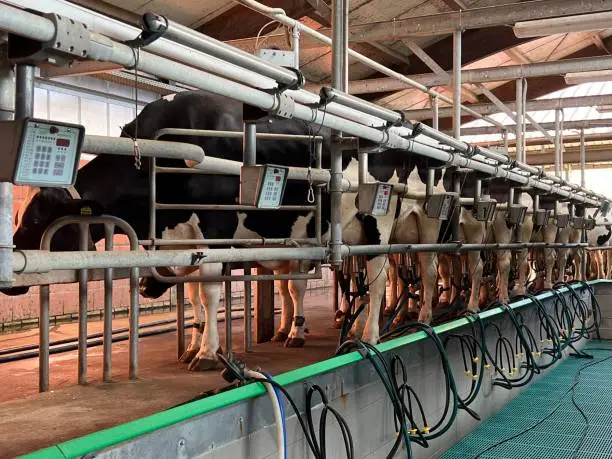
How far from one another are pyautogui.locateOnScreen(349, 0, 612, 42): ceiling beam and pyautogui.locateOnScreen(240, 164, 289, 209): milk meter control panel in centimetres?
499

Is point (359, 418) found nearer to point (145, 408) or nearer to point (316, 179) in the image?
point (145, 408)

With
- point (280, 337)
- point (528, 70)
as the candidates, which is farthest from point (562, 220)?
point (280, 337)

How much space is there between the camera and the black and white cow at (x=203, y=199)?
14.7ft

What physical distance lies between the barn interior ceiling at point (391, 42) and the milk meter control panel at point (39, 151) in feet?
9.06

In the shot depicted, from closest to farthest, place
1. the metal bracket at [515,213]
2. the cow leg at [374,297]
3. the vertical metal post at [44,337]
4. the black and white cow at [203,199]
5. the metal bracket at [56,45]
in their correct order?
the metal bracket at [56,45], the vertical metal post at [44,337], the black and white cow at [203,199], the cow leg at [374,297], the metal bracket at [515,213]

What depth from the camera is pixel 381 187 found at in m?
4.14

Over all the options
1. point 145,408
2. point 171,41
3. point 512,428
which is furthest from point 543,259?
point 171,41

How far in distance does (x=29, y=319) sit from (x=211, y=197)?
225 inches

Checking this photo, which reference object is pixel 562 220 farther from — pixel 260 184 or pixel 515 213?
pixel 260 184

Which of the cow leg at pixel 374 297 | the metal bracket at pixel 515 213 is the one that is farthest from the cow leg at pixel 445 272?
the cow leg at pixel 374 297

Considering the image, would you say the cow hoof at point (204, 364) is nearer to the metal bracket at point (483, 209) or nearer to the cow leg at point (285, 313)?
the cow leg at point (285, 313)

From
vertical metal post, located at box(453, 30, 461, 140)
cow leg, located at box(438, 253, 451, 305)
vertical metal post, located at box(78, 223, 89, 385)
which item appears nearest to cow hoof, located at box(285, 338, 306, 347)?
vertical metal post, located at box(78, 223, 89, 385)

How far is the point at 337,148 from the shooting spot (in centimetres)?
400

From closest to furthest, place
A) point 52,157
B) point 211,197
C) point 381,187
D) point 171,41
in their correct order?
point 52,157
point 171,41
point 381,187
point 211,197
